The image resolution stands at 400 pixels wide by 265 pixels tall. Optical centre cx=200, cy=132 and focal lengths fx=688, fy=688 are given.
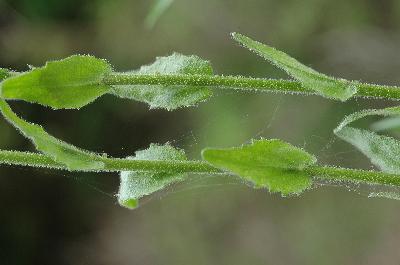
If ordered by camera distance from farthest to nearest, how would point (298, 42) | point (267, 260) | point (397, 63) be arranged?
point (267, 260)
point (298, 42)
point (397, 63)

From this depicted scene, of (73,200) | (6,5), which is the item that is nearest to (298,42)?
(6,5)

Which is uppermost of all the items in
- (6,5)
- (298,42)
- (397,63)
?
(6,5)

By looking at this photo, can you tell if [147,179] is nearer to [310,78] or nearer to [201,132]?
[310,78]

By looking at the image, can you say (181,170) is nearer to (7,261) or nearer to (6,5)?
(6,5)

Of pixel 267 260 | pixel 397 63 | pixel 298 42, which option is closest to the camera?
pixel 397 63

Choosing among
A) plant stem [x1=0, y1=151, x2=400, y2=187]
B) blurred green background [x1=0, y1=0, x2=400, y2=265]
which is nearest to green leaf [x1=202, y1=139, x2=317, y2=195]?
plant stem [x1=0, y1=151, x2=400, y2=187]

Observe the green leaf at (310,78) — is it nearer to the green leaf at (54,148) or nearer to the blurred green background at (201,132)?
the green leaf at (54,148)

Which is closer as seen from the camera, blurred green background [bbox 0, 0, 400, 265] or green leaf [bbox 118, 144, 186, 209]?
green leaf [bbox 118, 144, 186, 209]

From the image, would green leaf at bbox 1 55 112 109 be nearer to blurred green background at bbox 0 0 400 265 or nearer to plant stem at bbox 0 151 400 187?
plant stem at bbox 0 151 400 187
